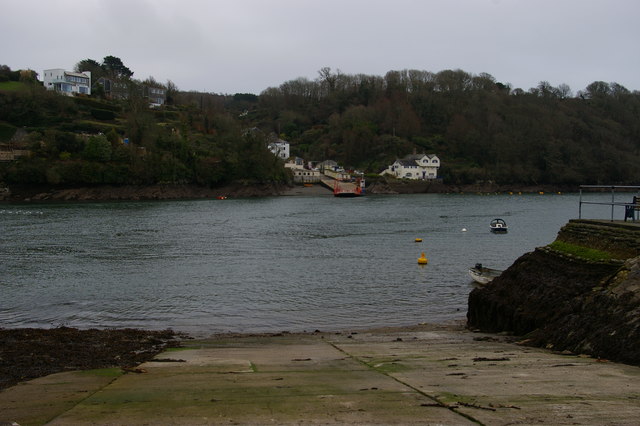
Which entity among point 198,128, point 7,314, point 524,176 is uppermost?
point 198,128

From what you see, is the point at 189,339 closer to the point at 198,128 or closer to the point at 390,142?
the point at 198,128

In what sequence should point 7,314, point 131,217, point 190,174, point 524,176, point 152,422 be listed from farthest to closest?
point 524,176 → point 190,174 → point 131,217 → point 7,314 → point 152,422

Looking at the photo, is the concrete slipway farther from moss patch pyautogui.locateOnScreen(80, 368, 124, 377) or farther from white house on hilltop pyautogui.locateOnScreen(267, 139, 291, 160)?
white house on hilltop pyautogui.locateOnScreen(267, 139, 291, 160)

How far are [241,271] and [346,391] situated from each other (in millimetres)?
24745

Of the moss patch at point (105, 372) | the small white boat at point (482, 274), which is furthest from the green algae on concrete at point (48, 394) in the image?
the small white boat at point (482, 274)

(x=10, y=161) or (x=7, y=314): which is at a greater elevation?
(x=10, y=161)

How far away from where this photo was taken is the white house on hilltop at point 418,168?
16025 cm

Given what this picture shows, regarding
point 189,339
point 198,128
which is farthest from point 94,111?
point 189,339

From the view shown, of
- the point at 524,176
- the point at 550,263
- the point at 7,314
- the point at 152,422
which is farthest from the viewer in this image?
the point at 524,176

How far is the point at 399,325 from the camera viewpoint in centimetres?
2077

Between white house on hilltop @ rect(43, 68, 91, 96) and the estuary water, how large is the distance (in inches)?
4027

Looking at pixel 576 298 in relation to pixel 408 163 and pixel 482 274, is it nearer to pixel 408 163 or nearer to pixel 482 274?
pixel 482 274

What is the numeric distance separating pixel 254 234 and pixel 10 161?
251 ft

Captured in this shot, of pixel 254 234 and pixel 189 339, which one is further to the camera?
pixel 254 234
